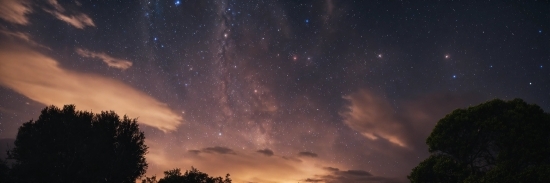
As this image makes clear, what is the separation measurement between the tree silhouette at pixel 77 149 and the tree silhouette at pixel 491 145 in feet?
93.7

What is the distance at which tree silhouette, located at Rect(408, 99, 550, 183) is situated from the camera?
66.0ft

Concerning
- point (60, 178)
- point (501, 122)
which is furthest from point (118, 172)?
point (501, 122)

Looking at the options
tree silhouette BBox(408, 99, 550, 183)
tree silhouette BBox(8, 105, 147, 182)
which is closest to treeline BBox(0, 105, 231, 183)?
tree silhouette BBox(8, 105, 147, 182)

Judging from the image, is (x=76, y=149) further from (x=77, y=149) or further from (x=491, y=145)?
(x=491, y=145)

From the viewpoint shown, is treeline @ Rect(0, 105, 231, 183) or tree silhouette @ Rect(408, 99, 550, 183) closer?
tree silhouette @ Rect(408, 99, 550, 183)

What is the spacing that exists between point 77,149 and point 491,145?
36.6m

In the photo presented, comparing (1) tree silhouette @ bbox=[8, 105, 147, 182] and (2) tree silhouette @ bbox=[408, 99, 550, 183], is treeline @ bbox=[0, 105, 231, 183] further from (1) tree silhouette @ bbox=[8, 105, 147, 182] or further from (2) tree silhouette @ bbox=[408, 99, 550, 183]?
(2) tree silhouette @ bbox=[408, 99, 550, 183]

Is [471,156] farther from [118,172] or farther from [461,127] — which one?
[118,172]

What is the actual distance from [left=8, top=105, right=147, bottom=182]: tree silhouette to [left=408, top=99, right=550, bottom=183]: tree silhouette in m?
28.6

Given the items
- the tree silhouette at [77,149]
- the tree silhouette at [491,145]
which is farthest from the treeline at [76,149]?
the tree silhouette at [491,145]

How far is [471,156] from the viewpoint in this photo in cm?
2394

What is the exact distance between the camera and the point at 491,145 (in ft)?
75.6

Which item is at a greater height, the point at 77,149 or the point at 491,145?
the point at 491,145

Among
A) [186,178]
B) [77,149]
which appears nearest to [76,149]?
[77,149]
